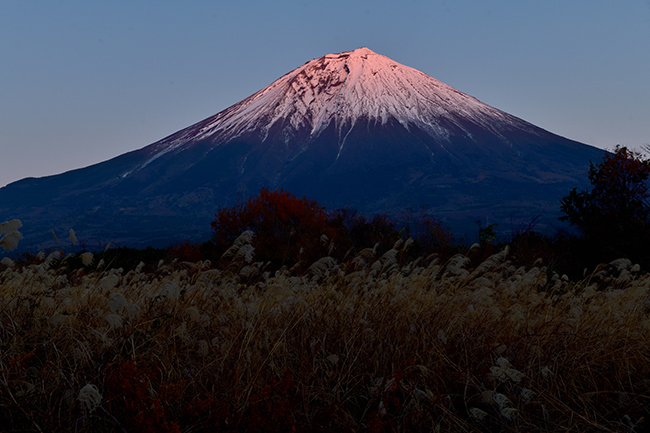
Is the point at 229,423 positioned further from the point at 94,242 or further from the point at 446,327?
the point at 94,242

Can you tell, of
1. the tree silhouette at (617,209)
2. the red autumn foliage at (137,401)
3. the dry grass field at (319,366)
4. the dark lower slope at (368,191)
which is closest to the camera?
the red autumn foliage at (137,401)

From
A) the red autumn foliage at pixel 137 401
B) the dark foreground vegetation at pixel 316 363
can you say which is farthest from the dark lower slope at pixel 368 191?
the red autumn foliage at pixel 137 401

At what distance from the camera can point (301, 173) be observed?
19500 centimetres

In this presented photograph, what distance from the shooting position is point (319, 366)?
3.59m

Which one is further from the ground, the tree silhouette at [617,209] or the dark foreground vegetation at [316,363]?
the dark foreground vegetation at [316,363]

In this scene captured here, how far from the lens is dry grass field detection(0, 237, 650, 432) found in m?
2.95

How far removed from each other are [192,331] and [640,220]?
14384 millimetres

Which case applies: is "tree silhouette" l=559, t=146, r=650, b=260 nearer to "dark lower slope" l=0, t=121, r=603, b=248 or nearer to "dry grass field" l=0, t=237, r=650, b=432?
"dry grass field" l=0, t=237, r=650, b=432

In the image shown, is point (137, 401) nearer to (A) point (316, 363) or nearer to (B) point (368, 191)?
(A) point (316, 363)

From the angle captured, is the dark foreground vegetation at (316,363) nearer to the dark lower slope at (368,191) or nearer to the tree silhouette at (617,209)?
the tree silhouette at (617,209)

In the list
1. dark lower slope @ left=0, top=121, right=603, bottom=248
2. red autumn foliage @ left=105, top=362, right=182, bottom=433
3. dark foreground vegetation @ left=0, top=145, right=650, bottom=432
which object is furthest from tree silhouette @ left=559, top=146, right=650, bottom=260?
dark lower slope @ left=0, top=121, right=603, bottom=248

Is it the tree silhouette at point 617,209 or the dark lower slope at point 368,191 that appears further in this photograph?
the dark lower slope at point 368,191

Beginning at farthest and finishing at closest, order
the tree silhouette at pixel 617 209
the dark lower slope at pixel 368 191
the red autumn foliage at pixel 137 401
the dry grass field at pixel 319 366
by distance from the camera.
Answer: the dark lower slope at pixel 368 191 → the tree silhouette at pixel 617 209 → the dry grass field at pixel 319 366 → the red autumn foliage at pixel 137 401

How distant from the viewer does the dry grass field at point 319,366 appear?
2953mm
